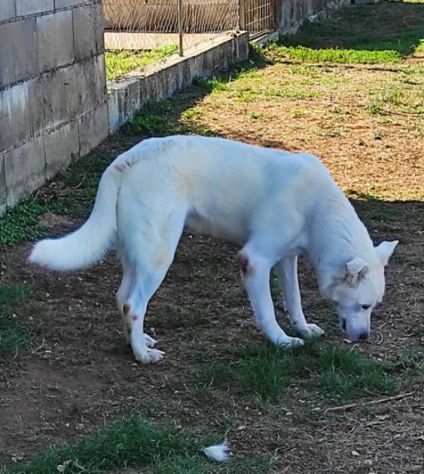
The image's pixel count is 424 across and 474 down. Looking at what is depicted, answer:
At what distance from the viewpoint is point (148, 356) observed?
16.5 feet

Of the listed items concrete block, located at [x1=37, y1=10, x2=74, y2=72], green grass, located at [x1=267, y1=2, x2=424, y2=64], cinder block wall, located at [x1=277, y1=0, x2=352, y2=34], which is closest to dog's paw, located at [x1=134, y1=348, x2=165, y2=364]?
concrete block, located at [x1=37, y1=10, x2=74, y2=72]

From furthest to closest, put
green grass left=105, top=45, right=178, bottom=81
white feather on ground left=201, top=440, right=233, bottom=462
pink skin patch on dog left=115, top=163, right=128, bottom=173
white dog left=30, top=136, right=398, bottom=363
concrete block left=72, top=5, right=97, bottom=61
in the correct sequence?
green grass left=105, top=45, right=178, bottom=81, concrete block left=72, top=5, right=97, bottom=61, pink skin patch on dog left=115, top=163, right=128, bottom=173, white dog left=30, top=136, right=398, bottom=363, white feather on ground left=201, top=440, right=233, bottom=462

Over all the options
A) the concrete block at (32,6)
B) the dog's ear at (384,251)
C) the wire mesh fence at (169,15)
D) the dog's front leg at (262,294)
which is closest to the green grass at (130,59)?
the wire mesh fence at (169,15)

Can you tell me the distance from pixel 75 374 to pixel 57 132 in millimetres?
3524

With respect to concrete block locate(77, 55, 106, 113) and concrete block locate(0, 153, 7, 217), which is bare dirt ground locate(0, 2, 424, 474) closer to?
concrete block locate(0, 153, 7, 217)

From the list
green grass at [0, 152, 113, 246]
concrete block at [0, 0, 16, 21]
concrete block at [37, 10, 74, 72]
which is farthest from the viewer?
concrete block at [37, 10, 74, 72]

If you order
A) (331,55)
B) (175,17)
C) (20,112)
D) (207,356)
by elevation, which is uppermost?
(20,112)

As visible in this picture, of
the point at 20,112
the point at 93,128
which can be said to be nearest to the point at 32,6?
the point at 20,112

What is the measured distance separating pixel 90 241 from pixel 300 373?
1.11 meters

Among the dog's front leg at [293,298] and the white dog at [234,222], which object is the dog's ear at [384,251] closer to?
the white dog at [234,222]

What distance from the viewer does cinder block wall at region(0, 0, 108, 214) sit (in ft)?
23.5

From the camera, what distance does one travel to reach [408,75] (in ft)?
43.2

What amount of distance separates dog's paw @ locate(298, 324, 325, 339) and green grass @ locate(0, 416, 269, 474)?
1296 millimetres

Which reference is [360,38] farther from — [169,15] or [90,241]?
[90,241]
